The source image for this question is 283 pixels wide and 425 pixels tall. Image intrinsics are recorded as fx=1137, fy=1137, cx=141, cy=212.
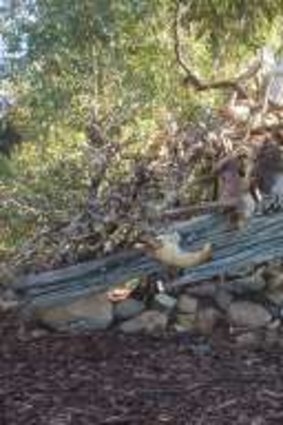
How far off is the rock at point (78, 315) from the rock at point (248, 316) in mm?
705

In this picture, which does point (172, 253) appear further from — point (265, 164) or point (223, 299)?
point (265, 164)

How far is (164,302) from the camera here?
6582 mm

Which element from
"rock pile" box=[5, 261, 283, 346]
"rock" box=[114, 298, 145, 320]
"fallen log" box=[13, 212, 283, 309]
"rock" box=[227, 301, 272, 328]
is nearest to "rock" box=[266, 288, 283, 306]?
"rock pile" box=[5, 261, 283, 346]

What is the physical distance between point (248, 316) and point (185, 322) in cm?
36

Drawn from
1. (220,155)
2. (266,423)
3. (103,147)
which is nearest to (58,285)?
(103,147)

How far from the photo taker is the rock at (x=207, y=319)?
648 cm

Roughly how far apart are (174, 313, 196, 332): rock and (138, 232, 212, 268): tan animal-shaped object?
29 cm

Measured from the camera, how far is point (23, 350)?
6.06 m

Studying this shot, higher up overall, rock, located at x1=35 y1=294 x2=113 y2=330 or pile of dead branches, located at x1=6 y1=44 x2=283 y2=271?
pile of dead branches, located at x1=6 y1=44 x2=283 y2=271

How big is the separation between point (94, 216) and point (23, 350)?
939 mm

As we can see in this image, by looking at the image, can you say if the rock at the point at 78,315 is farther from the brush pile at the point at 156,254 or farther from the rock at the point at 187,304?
the rock at the point at 187,304

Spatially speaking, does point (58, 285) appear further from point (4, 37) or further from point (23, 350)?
point (4, 37)

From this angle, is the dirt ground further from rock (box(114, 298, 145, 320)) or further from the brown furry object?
the brown furry object

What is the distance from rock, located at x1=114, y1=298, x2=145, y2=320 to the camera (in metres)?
6.53
